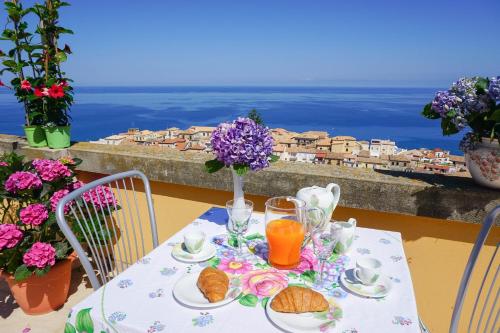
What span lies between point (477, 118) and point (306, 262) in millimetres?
888

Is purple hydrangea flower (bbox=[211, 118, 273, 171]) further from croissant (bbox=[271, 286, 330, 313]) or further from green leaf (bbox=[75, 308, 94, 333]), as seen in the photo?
green leaf (bbox=[75, 308, 94, 333])

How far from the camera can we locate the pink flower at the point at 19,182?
163 centimetres

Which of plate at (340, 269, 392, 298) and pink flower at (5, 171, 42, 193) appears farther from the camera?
pink flower at (5, 171, 42, 193)

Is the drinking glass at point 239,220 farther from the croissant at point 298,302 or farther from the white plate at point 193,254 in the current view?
the croissant at point 298,302

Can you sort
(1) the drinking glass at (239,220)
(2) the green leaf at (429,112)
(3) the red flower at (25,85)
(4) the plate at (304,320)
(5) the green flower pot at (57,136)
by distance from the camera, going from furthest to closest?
(5) the green flower pot at (57,136) < (3) the red flower at (25,85) < (2) the green leaf at (429,112) < (1) the drinking glass at (239,220) < (4) the plate at (304,320)

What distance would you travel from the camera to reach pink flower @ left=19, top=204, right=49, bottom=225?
160 cm

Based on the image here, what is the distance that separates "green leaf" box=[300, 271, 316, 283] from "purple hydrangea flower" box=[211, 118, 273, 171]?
38 cm

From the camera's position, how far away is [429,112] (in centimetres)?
132

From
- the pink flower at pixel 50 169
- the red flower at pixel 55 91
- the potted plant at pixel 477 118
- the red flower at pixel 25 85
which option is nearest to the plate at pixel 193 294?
the potted plant at pixel 477 118

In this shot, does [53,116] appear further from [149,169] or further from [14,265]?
[14,265]

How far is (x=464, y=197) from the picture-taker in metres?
Result: 1.29

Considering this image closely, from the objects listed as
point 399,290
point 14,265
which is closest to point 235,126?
point 399,290

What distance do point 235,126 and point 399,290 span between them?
0.70m

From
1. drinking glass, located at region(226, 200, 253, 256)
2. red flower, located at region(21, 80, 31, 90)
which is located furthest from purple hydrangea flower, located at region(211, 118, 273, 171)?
red flower, located at region(21, 80, 31, 90)
